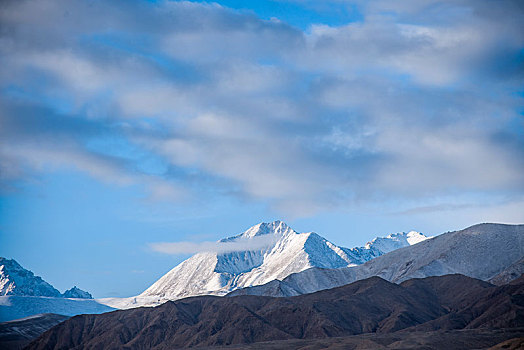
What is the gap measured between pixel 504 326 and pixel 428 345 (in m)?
36.0

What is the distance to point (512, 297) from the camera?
199 metres

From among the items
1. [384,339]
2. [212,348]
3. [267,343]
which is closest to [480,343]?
[384,339]

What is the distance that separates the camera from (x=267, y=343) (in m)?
193

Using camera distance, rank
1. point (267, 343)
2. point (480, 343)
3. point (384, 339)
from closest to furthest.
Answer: point (480, 343)
point (384, 339)
point (267, 343)

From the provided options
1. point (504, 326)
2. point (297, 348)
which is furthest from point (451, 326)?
point (297, 348)

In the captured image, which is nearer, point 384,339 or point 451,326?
point 384,339

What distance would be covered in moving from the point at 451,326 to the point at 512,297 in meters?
20.0

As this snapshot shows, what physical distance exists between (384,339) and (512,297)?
48476 millimetres

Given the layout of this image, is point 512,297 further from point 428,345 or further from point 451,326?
point 428,345

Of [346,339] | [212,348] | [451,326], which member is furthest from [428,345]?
[212,348]

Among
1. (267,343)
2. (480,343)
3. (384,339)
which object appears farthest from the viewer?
(267,343)

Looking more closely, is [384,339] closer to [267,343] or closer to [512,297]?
[267,343]

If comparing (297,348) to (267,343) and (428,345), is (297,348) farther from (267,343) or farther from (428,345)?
(428,345)

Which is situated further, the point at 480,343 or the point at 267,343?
the point at 267,343
